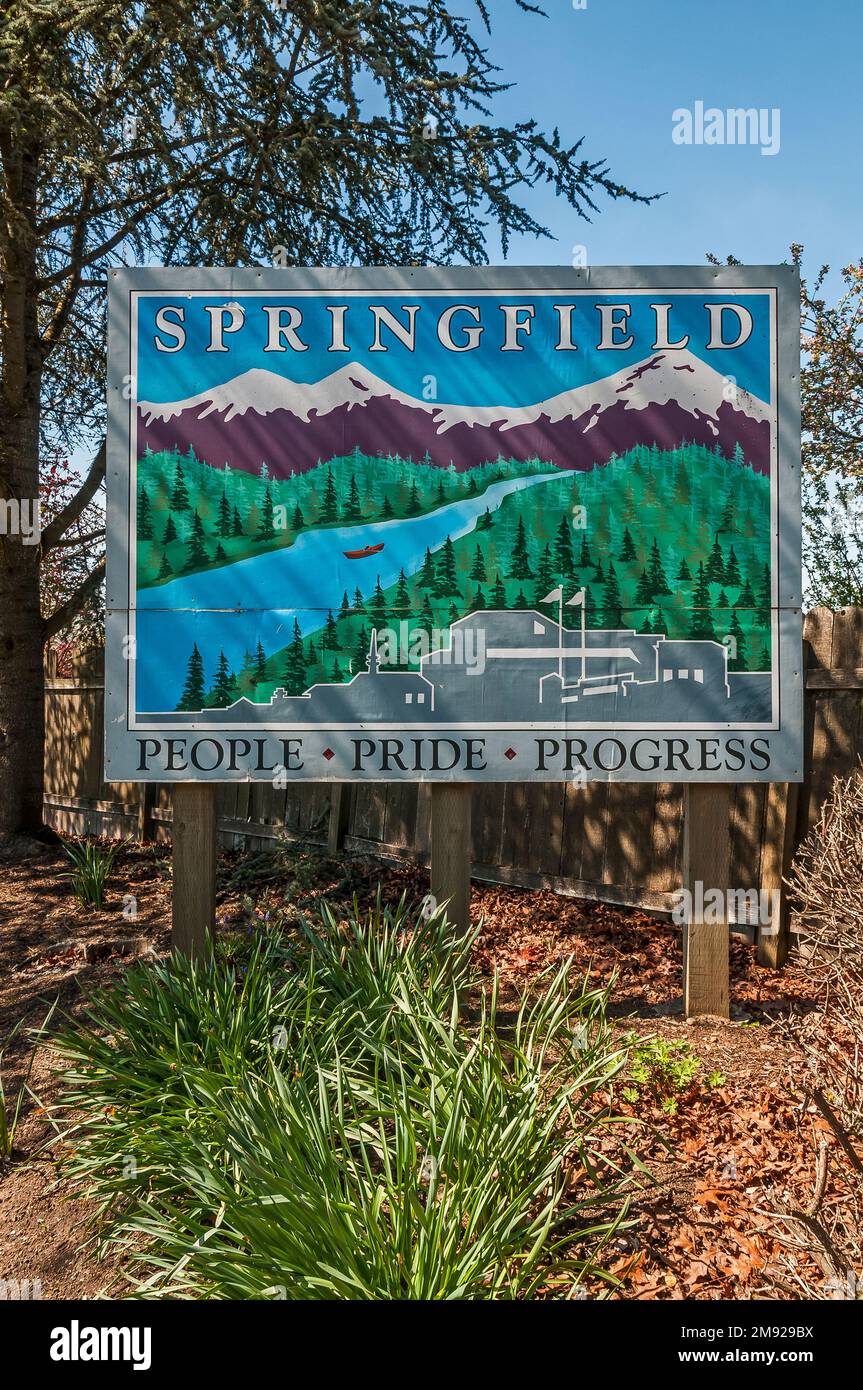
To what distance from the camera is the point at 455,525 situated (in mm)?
4211

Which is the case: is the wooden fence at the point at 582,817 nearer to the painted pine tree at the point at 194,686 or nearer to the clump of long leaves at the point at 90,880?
the clump of long leaves at the point at 90,880

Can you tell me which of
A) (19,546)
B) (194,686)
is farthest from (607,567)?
(19,546)

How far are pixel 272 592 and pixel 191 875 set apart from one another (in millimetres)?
1455

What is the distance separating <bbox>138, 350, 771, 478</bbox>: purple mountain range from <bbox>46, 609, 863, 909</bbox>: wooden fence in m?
1.54

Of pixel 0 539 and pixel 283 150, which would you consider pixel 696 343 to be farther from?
pixel 0 539

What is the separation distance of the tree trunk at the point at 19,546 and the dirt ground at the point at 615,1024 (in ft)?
2.13

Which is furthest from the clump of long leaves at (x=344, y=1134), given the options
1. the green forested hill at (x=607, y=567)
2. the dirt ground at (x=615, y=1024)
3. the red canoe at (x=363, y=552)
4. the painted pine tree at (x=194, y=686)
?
the red canoe at (x=363, y=552)

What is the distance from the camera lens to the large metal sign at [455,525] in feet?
13.7

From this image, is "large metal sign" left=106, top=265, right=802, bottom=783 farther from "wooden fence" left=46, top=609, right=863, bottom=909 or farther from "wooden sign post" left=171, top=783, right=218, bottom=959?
"wooden fence" left=46, top=609, right=863, bottom=909

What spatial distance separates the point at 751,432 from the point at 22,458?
5.74 m

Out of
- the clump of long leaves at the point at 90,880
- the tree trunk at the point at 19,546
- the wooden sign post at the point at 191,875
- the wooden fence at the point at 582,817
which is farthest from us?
the tree trunk at the point at 19,546

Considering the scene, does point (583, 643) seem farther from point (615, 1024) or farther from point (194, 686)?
point (194, 686)

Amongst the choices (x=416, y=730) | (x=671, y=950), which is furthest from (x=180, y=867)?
(x=671, y=950)

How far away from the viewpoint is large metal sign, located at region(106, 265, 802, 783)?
→ 165 inches
